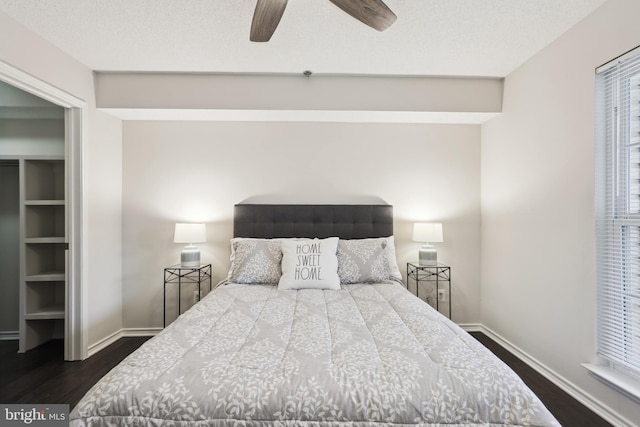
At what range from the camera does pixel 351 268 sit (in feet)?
8.71

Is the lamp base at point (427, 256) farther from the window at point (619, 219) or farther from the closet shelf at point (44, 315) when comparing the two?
the closet shelf at point (44, 315)

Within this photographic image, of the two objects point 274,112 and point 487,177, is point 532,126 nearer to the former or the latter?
point 487,177

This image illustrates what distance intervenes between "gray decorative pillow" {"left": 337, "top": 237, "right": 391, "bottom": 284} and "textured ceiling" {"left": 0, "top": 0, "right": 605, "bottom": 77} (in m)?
1.61

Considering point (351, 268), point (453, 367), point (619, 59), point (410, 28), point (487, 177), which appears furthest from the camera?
point (487, 177)

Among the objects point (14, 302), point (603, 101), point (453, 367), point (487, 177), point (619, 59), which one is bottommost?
point (14, 302)

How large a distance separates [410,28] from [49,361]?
152 inches

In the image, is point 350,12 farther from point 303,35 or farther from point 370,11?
point 303,35

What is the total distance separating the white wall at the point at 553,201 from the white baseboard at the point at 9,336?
4756 millimetres

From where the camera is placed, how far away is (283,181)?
3.17m

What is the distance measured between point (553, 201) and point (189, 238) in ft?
10.1

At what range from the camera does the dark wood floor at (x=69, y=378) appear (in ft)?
6.20

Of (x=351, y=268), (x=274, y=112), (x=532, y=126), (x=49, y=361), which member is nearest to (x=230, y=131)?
(x=274, y=112)

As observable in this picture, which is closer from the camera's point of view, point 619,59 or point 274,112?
point 619,59

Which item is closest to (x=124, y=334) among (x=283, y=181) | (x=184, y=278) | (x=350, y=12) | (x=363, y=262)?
(x=184, y=278)
